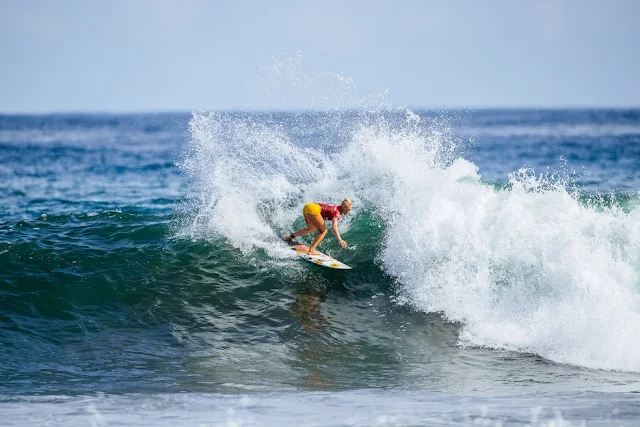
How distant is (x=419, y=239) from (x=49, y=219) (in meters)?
8.90

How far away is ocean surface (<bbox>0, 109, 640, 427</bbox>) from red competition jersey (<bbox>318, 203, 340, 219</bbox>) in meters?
1.08

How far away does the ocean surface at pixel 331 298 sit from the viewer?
930 centimetres

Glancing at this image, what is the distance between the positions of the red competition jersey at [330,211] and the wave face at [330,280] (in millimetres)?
1043

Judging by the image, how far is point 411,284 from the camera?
13.9m

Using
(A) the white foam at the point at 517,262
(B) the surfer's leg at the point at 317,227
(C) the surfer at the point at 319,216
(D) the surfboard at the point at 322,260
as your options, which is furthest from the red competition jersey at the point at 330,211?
(A) the white foam at the point at 517,262

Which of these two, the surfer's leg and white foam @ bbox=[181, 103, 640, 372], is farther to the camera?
the surfer's leg

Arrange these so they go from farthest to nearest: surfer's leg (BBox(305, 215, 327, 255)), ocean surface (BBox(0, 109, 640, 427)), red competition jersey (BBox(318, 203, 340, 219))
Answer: surfer's leg (BBox(305, 215, 327, 255)), red competition jersey (BBox(318, 203, 340, 219)), ocean surface (BBox(0, 109, 640, 427))

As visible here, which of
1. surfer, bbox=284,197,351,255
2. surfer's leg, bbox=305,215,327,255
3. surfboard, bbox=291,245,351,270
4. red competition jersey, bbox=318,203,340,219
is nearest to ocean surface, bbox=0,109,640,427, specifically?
surfboard, bbox=291,245,351,270

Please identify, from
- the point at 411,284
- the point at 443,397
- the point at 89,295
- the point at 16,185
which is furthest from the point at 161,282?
the point at 16,185

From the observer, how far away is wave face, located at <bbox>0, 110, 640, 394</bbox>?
1084cm

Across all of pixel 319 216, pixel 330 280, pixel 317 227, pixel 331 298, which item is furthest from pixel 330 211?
pixel 331 298

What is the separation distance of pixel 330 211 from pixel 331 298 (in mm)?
1655

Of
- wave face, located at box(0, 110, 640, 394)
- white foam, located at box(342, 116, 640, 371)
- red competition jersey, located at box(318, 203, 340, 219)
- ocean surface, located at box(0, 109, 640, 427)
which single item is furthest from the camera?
red competition jersey, located at box(318, 203, 340, 219)

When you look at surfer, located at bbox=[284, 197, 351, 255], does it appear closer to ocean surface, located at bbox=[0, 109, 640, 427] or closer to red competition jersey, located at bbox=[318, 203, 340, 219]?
red competition jersey, located at bbox=[318, 203, 340, 219]
